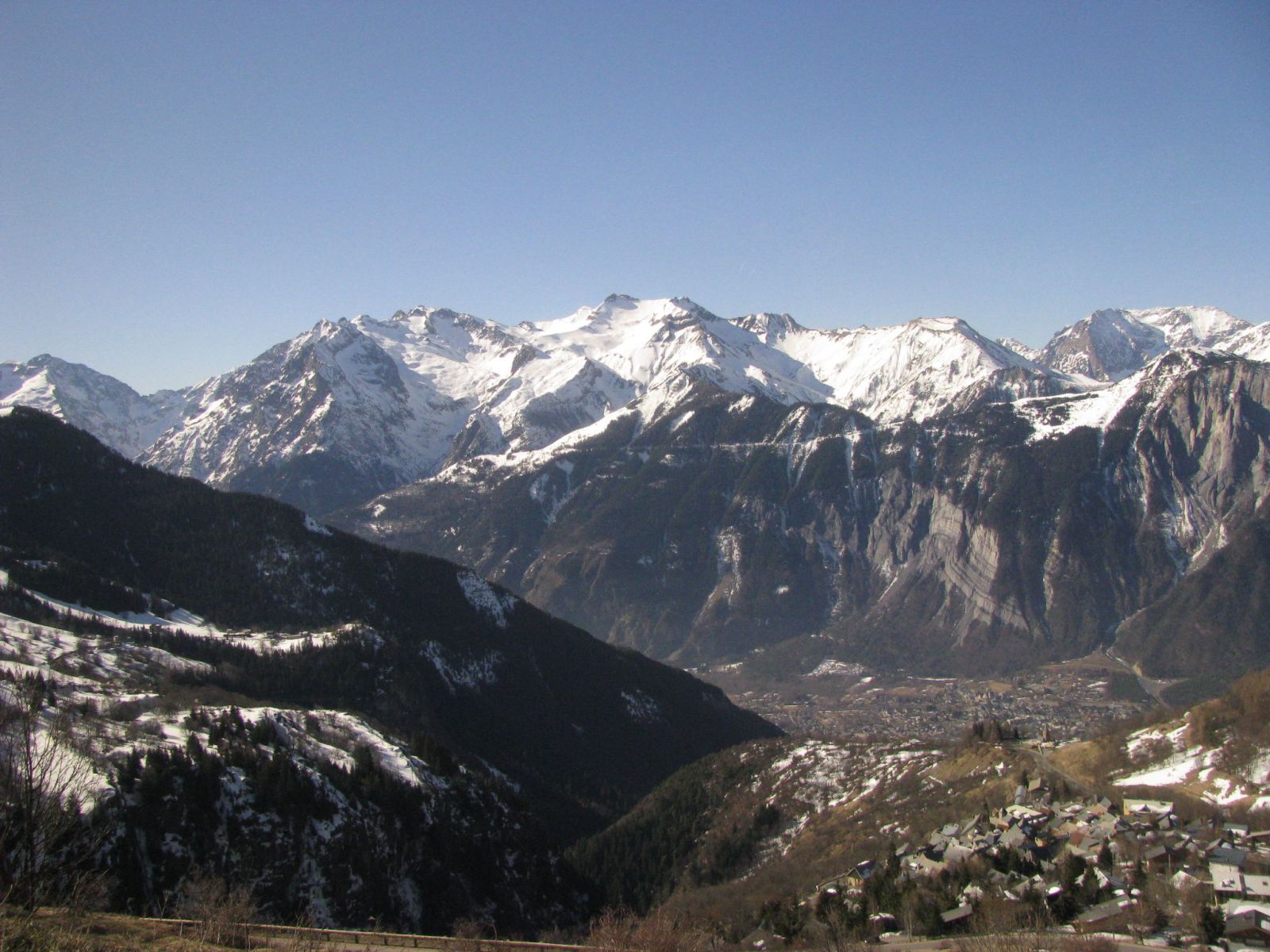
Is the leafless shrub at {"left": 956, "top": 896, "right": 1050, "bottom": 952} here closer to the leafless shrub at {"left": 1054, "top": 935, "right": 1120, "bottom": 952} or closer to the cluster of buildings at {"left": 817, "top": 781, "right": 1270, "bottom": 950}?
the leafless shrub at {"left": 1054, "top": 935, "right": 1120, "bottom": 952}

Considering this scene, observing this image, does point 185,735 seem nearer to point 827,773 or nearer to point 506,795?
point 506,795

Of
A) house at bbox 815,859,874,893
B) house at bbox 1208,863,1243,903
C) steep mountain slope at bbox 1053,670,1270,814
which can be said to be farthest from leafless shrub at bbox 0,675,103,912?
steep mountain slope at bbox 1053,670,1270,814

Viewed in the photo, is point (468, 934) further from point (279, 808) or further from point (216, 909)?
point (216, 909)

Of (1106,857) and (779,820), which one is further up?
(1106,857)

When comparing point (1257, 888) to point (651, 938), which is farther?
point (1257, 888)

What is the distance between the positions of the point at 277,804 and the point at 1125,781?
108768 mm

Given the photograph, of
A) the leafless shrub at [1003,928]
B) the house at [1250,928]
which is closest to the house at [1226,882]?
the house at [1250,928]

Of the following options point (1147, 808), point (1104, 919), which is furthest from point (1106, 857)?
point (1147, 808)

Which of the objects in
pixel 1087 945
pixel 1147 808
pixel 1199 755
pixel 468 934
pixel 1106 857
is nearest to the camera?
pixel 1087 945

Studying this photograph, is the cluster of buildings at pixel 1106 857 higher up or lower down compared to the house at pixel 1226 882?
lower down

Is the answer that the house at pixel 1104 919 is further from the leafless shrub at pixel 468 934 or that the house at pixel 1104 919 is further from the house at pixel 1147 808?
the leafless shrub at pixel 468 934

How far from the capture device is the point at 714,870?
15662 centimetres

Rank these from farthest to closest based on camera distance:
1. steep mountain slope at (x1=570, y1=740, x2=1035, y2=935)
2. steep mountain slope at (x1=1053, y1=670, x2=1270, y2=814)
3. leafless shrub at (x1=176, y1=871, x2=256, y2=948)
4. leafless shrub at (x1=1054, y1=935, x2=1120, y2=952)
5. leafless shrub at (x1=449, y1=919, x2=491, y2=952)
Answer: steep mountain slope at (x1=570, y1=740, x2=1035, y2=935), steep mountain slope at (x1=1053, y1=670, x2=1270, y2=814), leafless shrub at (x1=449, y1=919, x2=491, y2=952), leafless shrub at (x1=1054, y1=935, x2=1120, y2=952), leafless shrub at (x1=176, y1=871, x2=256, y2=948)

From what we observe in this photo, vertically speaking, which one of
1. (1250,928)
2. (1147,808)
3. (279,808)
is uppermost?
(279,808)
